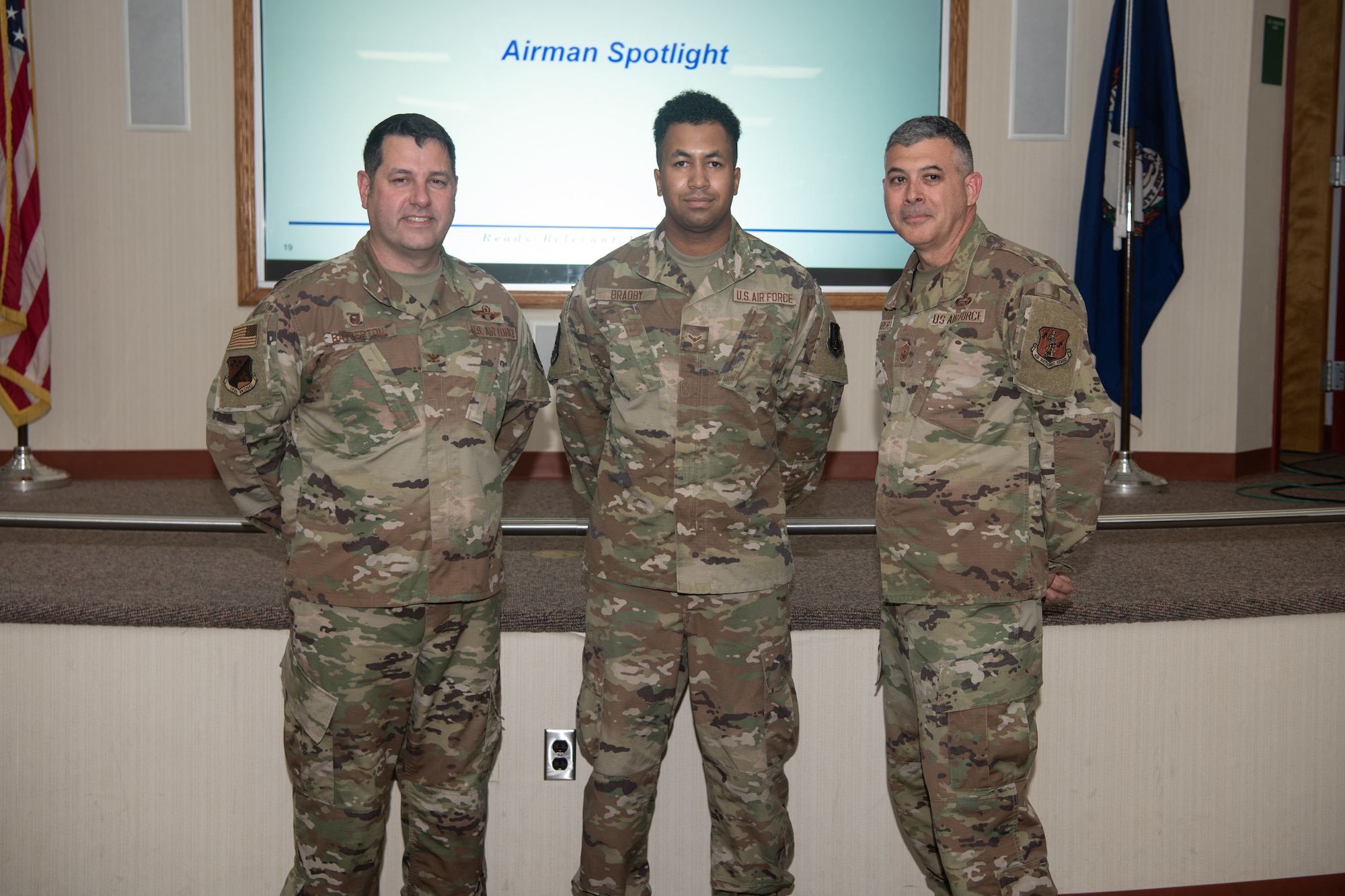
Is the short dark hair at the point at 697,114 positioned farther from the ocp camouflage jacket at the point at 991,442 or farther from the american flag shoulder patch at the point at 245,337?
the american flag shoulder patch at the point at 245,337

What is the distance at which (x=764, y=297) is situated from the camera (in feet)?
5.46

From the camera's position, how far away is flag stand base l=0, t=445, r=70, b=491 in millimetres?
3705

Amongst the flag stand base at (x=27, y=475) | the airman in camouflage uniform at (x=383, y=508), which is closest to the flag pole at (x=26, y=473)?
the flag stand base at (x=27, y=475)

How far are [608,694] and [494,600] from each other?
25 cm

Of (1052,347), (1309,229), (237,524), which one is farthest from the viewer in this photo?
(1309,229)

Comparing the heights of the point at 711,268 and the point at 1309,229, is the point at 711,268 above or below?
below

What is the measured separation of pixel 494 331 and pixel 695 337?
0.34 metres

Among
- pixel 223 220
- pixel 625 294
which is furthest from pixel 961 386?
pixel 223 220

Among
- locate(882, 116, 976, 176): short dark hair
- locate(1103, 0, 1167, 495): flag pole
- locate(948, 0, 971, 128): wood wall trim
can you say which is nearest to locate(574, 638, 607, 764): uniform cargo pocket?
locate(882, 116, 976, 176): short dark hair

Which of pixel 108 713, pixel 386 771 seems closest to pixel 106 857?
pixel 108 713

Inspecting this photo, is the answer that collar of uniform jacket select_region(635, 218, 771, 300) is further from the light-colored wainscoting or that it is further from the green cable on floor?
the green cable on floor

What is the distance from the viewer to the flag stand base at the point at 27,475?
371 centimetres

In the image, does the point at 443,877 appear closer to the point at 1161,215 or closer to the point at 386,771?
the point at 386,771

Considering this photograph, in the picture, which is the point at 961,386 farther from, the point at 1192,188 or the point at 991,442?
the point at 1192,188
